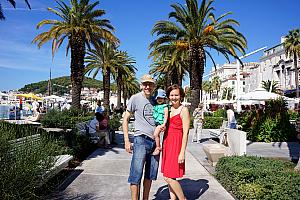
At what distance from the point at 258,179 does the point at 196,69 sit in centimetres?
1707

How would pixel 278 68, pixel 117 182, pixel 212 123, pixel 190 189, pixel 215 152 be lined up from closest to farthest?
pixel 190 189 → pixel 117 182 → pixel 215 152 → pixel 212 123 → pixel 278 68

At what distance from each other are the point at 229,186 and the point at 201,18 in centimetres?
1668

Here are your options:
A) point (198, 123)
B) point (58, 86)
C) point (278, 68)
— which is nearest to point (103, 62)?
point (198, 123)

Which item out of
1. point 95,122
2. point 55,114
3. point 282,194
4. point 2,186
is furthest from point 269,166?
point 55,114

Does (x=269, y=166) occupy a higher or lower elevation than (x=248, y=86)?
lower

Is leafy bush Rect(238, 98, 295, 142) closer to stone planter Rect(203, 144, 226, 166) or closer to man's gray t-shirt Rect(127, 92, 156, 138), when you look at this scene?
stone planter Rect(203, 144, 226, 166)

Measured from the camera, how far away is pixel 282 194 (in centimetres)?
389

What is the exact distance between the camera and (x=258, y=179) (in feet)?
14.5

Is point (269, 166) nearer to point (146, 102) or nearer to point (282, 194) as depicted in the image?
point (282, 194)

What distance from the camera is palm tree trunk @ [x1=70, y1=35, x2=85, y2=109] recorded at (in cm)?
2139

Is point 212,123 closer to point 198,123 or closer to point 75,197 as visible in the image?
point 198,123

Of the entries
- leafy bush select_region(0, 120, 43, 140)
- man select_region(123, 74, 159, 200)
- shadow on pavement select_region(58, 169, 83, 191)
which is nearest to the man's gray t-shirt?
man select_region(123, 74, 159, 200)

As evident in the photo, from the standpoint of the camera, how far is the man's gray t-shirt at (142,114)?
161 inches

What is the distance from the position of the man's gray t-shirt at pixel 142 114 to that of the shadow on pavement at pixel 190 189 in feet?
4.48
